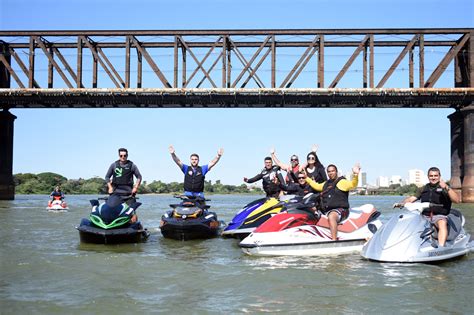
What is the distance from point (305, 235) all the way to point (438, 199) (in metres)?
2.20

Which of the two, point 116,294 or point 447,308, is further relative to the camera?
point 116,294

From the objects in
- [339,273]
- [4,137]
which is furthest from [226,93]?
[339,273]

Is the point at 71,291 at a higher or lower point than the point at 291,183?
lower

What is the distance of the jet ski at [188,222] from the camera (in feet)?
38.8

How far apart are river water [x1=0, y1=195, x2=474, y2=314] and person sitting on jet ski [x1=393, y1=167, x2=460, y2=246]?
0.57m

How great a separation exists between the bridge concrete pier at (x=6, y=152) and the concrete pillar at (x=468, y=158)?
29.1 m

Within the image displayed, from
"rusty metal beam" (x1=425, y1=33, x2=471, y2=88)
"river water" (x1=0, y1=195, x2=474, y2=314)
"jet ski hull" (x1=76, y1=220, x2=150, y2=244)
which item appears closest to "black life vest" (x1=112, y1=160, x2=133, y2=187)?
"jet ski hull" (x1=76, y1=220, x2=150, y2=244)

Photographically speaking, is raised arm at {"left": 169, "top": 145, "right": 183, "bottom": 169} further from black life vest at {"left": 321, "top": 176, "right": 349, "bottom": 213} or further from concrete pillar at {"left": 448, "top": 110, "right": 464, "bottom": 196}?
concrete pillar at {"left": 448, "top": 110, "right": 464, "bottom": 196}

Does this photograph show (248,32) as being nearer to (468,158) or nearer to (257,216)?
(468,158)

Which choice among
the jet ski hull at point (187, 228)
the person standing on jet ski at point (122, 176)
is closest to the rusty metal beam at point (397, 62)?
the jet ski hull at point (187, 228)

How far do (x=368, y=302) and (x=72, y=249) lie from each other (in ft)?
20.8

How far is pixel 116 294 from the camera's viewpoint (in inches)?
264

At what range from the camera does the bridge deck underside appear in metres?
34.9

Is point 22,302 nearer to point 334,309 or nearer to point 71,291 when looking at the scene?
point 71,291
